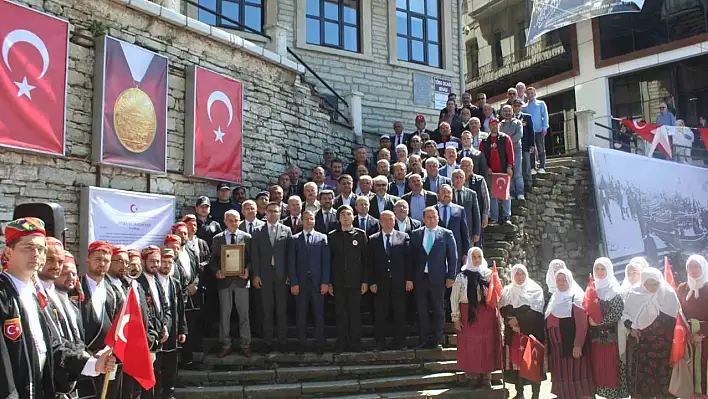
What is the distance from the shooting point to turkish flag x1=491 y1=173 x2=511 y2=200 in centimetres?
877

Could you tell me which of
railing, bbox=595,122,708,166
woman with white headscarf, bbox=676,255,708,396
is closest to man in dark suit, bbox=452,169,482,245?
woman with white headscarf, bbox=676,255,708,396

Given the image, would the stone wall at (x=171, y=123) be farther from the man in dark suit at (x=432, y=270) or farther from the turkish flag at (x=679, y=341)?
the turkish flag at (x=679, y=341)

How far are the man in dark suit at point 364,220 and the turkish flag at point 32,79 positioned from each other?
3440mm

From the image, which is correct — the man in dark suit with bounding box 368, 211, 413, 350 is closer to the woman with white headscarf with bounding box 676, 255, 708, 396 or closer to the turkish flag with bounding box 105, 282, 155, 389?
the woman with white headscarf with bounding box 676, 255, 708, 396

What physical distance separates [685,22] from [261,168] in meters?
17.8

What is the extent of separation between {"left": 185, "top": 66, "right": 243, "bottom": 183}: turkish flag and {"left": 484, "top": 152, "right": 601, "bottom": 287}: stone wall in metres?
4.68

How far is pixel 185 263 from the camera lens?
6191mm

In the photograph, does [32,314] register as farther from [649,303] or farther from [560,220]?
[560,220]

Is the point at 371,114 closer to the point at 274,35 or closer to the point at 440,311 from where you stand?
the point at 274,35

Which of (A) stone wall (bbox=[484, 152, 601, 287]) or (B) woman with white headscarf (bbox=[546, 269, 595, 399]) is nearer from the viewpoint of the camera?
(B) woman with white headscarf (bbox=[546, 269, 595, 399])

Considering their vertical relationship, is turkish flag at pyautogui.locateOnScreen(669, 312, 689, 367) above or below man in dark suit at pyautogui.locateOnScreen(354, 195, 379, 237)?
below

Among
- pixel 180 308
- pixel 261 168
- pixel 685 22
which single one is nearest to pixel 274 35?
pixel 261 168

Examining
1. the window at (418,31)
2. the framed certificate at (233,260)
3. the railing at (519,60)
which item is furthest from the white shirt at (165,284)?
the railing at (519,60)

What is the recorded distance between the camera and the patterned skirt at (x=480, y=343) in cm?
604
